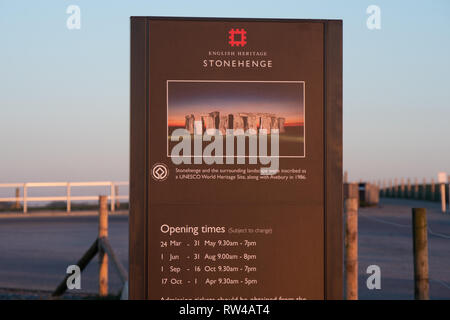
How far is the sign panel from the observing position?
546cm

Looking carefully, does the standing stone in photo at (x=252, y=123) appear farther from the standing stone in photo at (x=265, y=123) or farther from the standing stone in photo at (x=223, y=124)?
the standing stone in photo at (x=223, y=124)

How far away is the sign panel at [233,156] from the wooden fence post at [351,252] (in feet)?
4.91

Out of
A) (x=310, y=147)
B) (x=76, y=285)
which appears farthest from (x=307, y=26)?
(x=76, y=285)

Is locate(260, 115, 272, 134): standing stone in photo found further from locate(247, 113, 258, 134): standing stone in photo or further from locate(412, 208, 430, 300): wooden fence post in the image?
locate(412, 208, 430, 300): wooden fence post

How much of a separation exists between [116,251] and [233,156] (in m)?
10.4

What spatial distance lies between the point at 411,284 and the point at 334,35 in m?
6.19

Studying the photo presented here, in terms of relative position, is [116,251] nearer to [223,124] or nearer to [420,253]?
[420,253]

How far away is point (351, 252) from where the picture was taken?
7078 millimetres

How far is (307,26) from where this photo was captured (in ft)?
18.2

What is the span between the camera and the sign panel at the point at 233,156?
5457 millimetres

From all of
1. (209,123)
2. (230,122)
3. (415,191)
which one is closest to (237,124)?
(230,122)

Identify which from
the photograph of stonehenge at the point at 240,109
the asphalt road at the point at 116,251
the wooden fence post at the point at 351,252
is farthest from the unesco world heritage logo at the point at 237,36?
the asphalt road at the point at 116,251
